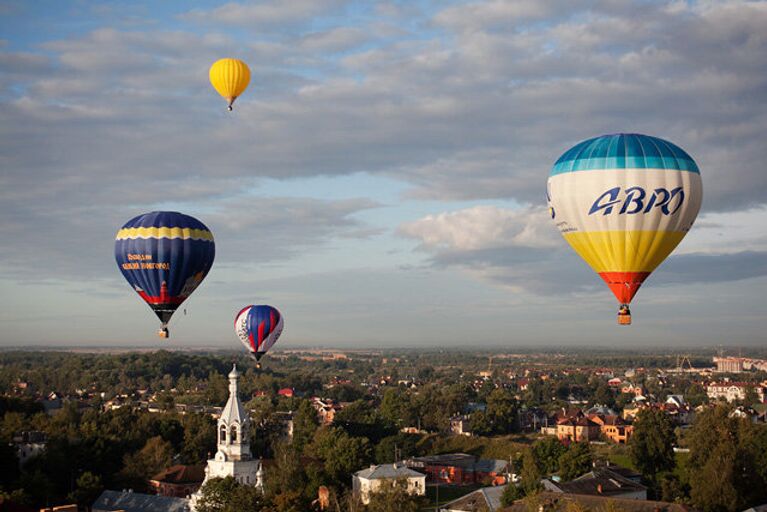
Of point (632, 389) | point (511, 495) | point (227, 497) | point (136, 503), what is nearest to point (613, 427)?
point (511, 495)

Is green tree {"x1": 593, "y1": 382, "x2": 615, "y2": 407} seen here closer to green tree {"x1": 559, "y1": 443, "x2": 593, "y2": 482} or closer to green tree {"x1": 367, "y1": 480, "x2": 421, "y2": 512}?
green tree {"x1": 559, "y1": 443, "x2": 593, "y2": 482}

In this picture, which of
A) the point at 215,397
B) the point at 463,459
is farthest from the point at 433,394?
the point at 463,459

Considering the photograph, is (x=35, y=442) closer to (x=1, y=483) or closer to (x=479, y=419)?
(x=1, y=483)

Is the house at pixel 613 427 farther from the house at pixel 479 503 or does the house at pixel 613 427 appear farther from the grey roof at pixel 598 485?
the house at pixel 479 503

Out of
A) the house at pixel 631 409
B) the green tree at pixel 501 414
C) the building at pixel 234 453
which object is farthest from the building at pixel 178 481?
the house at pixel 631 409

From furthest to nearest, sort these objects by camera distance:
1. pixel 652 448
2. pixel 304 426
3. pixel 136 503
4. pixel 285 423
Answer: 1. pixel 285 423
2. pixel 304 426
3. pixel 652 448
4. pixel 136 503

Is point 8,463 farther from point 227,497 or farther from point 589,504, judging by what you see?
point 589,504
